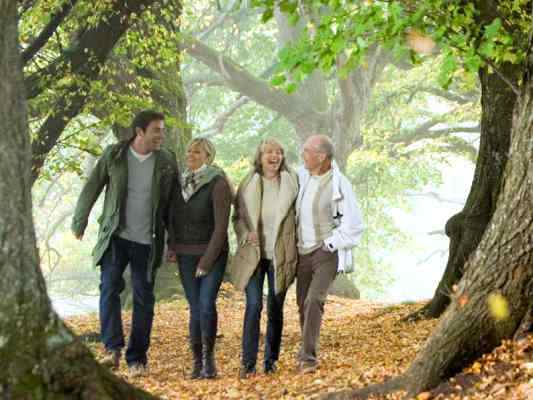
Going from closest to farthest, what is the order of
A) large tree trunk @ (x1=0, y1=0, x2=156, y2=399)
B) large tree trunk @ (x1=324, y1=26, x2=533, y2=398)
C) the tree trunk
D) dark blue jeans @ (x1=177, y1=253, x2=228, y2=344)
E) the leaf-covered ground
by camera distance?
large tree trunk @ (x1=0, y1=0, x2=156, y2=399) → the leaf-covered ground → large tree trunk @ (x1=324, y1=26, x2=533, y2=398) → dark blue jeans @ (x1=177, y1=253, x2=228, y2=344) → the tree trunk

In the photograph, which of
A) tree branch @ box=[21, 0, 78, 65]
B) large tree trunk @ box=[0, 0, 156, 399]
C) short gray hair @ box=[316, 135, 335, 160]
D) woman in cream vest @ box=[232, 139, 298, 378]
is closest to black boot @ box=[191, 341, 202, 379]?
woman in cream vest @ box=[232, 139, 298, 378]

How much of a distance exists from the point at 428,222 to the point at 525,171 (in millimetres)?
48999

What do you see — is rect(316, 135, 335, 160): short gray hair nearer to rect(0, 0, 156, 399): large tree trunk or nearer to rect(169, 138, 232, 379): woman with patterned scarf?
rect(169, 138, 232, 379): woman with patterned scarf

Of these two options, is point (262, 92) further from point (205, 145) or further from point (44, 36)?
point (205, 145)

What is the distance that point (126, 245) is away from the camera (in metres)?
7.57

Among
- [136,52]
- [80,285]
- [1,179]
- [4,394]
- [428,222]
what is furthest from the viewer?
[428,222]

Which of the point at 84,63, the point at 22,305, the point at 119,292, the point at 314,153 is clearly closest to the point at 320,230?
the point at 314,153

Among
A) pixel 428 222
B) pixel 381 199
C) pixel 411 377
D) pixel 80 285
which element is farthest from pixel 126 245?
pixel 428 222

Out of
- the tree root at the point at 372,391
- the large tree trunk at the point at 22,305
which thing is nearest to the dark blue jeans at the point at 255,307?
the tree root at the point at 372,391

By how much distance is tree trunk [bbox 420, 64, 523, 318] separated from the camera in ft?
30.1

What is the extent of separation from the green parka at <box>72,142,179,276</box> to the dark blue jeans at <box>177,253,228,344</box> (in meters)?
0.31

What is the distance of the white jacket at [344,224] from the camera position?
733cm

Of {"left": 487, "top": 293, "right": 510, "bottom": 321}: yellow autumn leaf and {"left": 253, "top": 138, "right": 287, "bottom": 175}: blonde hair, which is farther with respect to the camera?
{"left": 253, "top": 138, "right": 287, "bottom": 175}: blonde hair

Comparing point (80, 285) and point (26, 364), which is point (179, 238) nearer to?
point (26, 364)
